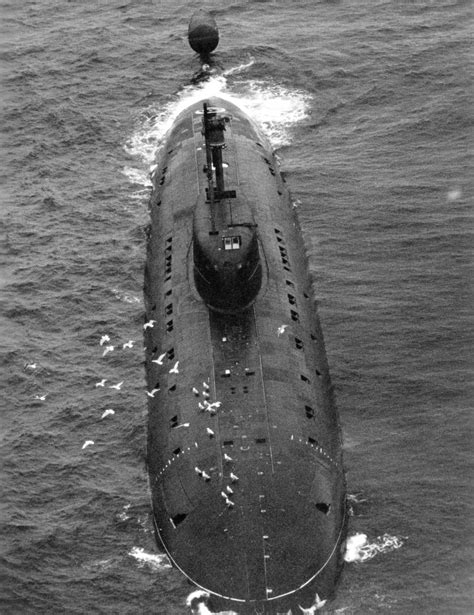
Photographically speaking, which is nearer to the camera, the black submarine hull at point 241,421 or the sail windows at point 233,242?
the black submarine hull at point 241,421

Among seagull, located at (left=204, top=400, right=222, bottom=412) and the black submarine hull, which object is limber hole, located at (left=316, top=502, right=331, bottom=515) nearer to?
the black submarine hull

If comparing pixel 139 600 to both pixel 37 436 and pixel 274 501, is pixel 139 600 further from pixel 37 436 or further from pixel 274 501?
pixel 37 436

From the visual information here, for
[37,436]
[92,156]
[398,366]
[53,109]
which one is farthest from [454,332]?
[53,109]

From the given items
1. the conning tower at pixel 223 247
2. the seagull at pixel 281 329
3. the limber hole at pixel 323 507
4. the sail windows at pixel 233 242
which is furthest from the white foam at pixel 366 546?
the sail windows at pixel 233 242

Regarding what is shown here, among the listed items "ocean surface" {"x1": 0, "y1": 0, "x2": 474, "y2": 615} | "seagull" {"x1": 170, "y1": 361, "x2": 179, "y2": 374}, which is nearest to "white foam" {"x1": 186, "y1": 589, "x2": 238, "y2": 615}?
"ocean surface" {"x1": 0, "y1": 0, "x2": 474, "y2": 615}

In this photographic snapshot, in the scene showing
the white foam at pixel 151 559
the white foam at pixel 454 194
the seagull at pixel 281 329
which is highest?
the white foam at pixel 454 194

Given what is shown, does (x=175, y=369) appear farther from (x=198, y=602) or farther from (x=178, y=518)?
(x=198, y=602)

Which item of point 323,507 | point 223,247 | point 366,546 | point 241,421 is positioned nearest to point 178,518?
point 241,421

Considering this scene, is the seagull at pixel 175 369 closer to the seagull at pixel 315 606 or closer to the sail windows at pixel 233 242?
the sail windows at pixel 233 242
